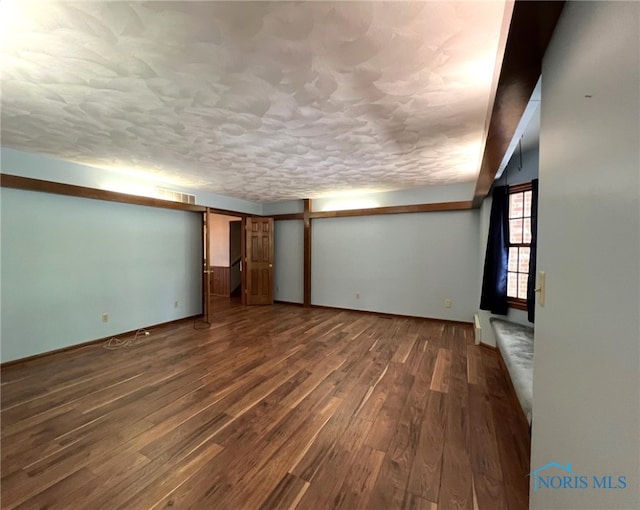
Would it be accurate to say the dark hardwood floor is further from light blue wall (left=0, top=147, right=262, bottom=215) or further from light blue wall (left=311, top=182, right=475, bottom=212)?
light blue wall (left=311, top=182, right=475, bottom=212)

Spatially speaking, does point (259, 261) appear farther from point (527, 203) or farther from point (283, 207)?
point (527, 203)

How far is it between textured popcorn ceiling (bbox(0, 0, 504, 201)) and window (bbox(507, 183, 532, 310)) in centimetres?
93

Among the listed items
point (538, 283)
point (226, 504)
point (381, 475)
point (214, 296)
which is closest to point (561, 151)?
point (538, 283)

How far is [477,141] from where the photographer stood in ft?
8.62

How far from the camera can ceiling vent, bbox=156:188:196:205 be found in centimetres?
428

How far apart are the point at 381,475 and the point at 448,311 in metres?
3.63

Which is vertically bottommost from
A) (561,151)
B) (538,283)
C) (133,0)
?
(538,283)

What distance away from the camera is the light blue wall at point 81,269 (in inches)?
115

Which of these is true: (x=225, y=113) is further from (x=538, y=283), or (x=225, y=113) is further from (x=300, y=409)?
(x=300, y=409)

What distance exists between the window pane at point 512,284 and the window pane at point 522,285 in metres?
0.04

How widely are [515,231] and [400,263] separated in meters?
1.93

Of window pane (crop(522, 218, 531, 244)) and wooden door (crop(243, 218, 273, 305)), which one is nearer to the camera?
window pane (crop(522, 218, 531, 244))

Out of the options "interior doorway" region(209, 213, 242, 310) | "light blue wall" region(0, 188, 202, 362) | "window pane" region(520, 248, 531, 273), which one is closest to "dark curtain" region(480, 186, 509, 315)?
"window pane" region(520, 248, 531, 273)

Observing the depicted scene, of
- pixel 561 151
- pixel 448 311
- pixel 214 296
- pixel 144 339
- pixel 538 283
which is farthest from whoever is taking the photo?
pixel 214 296
